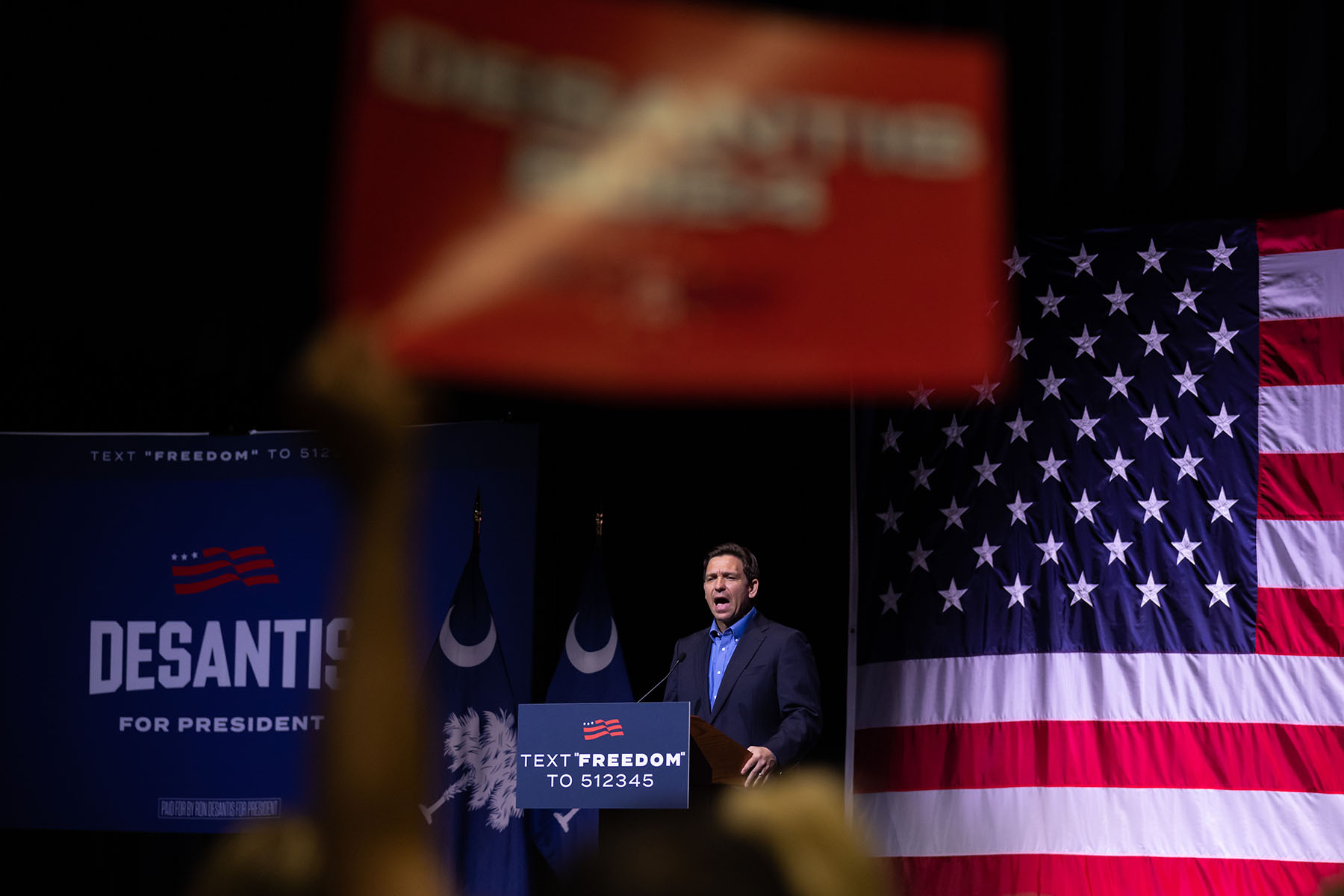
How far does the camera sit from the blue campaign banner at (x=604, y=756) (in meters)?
3.21

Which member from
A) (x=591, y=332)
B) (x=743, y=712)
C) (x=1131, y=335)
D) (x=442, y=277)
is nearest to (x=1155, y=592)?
(x=1131, y=335)

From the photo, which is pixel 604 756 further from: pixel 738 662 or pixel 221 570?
pixel 221 570

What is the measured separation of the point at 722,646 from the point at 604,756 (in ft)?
3.22

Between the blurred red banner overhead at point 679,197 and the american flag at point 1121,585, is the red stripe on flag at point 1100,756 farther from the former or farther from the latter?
the blurred red banner overhead at point 679,197

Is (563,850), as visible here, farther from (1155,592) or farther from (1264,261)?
(1264,261)

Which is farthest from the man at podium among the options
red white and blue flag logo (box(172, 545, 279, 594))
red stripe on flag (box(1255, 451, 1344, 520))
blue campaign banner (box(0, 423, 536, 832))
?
red white and blue flag logo (box(172, 545, 279, 594))

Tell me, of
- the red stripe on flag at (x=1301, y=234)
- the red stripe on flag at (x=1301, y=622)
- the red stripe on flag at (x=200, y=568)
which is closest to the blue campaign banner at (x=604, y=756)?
the red stripe on flag at (x=1301, y=622)

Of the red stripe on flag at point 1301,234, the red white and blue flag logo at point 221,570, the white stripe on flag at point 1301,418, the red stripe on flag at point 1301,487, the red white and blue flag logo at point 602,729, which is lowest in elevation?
the red white and blue flag logo at point 602,729

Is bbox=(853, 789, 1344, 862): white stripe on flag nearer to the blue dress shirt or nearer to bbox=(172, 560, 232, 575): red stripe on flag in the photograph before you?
the blue dress shirt

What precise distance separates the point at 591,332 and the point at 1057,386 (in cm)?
426

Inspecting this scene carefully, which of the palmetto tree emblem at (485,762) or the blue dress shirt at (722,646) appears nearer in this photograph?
the blue dress shirt at (722,646)

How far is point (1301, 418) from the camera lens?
15.9ft

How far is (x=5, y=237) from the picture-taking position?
5535mm

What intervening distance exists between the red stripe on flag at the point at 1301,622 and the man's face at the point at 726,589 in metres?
1.85
